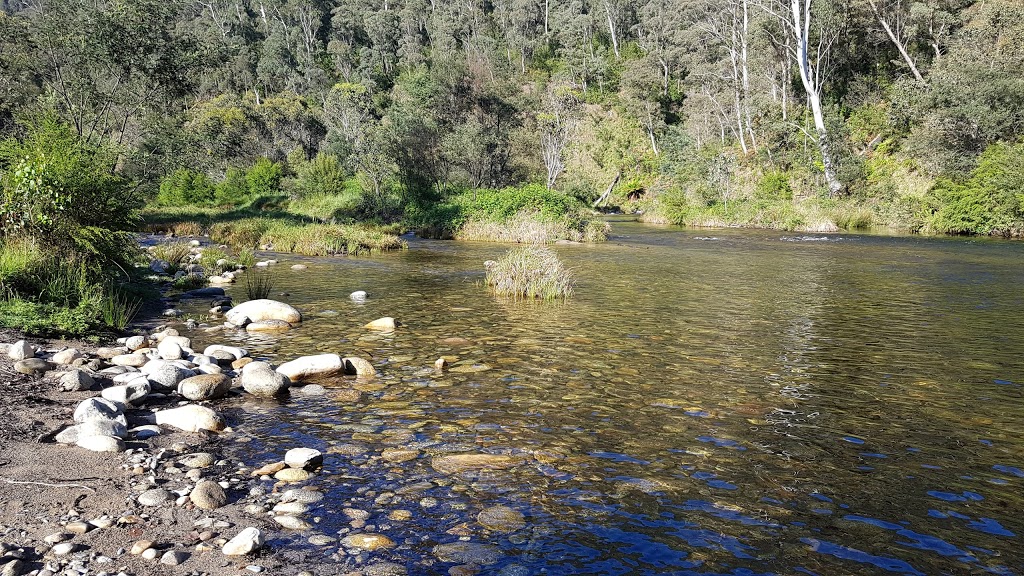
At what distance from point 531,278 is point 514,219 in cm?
1907

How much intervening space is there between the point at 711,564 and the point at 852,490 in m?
2.06

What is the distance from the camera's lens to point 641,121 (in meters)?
80.9

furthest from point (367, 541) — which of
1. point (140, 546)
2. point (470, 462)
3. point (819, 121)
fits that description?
point (819, 121)

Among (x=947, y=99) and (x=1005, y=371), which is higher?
(x=947, y=99)

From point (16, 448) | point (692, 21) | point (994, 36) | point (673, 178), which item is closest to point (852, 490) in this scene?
point (16, 448)

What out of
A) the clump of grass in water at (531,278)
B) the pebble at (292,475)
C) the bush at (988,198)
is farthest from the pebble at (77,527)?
the bush at (988,198)

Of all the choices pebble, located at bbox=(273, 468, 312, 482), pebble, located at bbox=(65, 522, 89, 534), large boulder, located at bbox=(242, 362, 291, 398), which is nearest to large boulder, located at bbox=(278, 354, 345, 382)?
large boulder, located at bbox=(242, 362, 291, 398)

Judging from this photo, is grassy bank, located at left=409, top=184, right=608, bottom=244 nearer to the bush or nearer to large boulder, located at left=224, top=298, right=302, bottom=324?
large boulder, located at left=224, top=298, right=302, bottom=324

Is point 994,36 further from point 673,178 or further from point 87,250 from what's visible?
point 87,250

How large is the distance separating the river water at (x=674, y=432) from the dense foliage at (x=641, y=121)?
936 cm

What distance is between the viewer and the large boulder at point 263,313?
13.1 metres

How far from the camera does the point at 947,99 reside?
134 feet

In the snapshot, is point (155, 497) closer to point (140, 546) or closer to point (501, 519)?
point (140, 546)

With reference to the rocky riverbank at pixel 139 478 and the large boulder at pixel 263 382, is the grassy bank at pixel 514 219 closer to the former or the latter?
the large boulder at pixel 263 382
